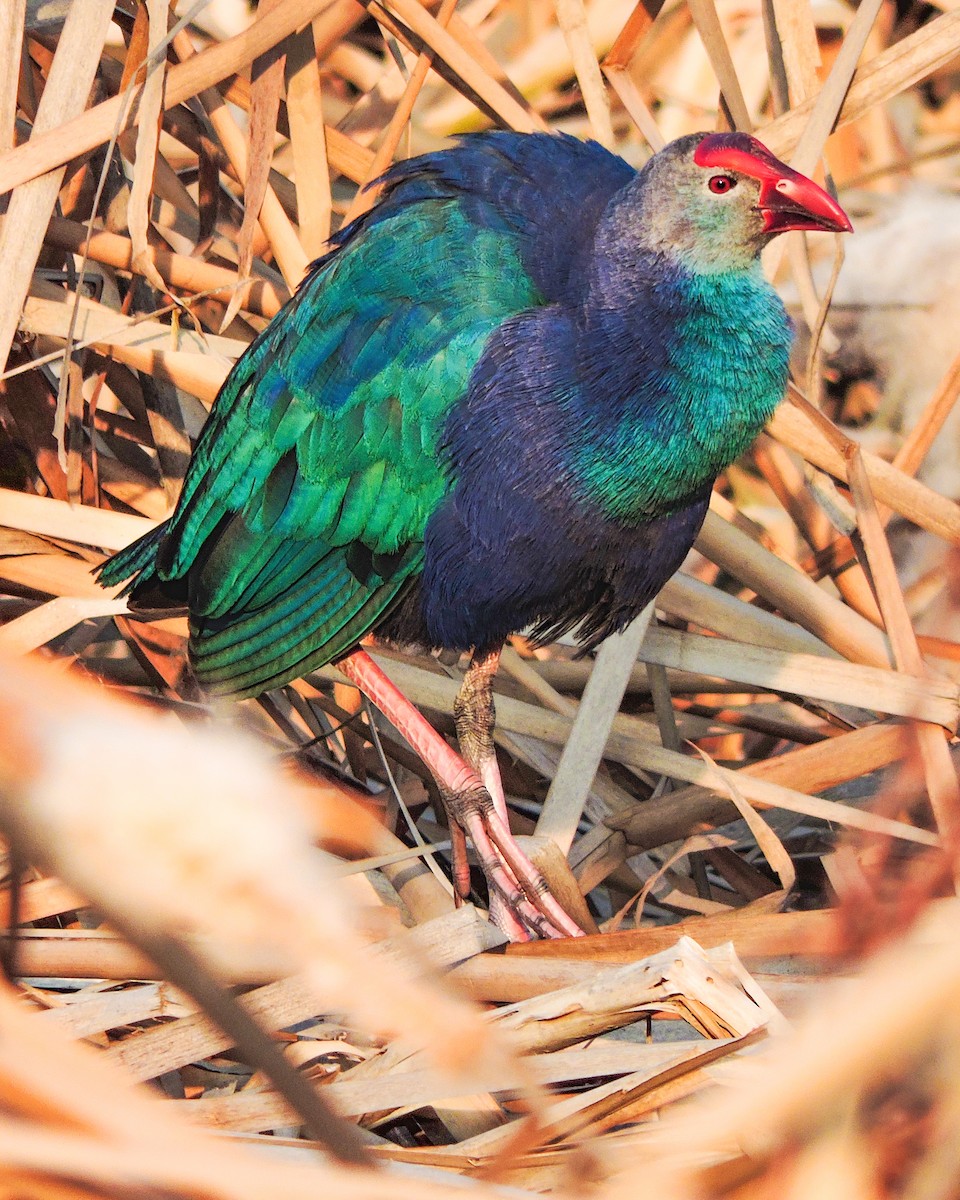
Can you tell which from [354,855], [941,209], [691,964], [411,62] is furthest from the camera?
[941,209]

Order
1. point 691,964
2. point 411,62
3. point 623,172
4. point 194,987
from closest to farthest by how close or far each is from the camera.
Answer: point 194,987 < point 691,964 < point 623,172 < point 411,62

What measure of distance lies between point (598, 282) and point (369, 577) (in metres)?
0.63

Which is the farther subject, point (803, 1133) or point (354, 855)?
point (354, 855)

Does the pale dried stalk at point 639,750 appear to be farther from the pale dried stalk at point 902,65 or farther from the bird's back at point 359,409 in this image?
the pale dried stalk at point 902,65

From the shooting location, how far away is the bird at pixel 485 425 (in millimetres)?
2156

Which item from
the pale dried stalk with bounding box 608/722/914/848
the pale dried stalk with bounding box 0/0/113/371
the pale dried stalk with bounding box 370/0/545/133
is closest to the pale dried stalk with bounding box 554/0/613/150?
the pale dried stalk with bounding box 370/0/545/133

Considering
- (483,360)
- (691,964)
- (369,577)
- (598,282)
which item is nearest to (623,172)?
(598,282)

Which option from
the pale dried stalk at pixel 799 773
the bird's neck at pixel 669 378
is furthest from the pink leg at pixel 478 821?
the bird's neck at pixel 669 378

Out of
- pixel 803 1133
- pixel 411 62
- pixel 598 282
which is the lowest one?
pixel 803 1133

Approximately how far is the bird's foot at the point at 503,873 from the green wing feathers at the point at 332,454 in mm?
346

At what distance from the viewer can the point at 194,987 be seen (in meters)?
0.48

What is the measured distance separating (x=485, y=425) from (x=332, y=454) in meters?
0.31

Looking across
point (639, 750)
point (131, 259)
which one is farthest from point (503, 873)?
point (131, 259)

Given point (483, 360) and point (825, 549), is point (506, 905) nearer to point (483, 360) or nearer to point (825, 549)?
point (483, 360)
